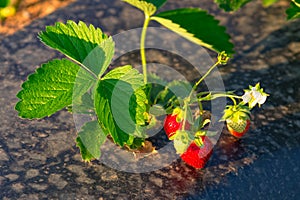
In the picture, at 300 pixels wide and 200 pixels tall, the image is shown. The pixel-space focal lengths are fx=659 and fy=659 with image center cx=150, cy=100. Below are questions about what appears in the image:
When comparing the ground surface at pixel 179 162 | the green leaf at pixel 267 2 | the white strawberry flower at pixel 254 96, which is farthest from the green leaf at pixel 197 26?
the green leaf at pixel 267 2

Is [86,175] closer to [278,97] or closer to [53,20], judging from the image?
[278,97]

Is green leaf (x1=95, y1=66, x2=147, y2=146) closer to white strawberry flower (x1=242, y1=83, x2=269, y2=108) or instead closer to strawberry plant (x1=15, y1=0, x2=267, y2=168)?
strawberry plant (x1=15, y1=0, x2=267, y2=168)

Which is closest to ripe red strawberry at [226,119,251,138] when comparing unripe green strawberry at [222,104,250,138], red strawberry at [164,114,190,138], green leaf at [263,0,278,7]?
unripe green strawberry at [222,104,250,138]

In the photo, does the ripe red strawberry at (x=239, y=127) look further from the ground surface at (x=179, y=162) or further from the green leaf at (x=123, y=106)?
the green leaf at (x=123, y=106)

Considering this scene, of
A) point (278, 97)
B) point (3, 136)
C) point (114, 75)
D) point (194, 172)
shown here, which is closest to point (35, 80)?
point (114, 75)

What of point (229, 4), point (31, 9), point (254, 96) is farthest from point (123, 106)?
point (31, 9)

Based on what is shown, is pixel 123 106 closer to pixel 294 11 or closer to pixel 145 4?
pixel 145 4
